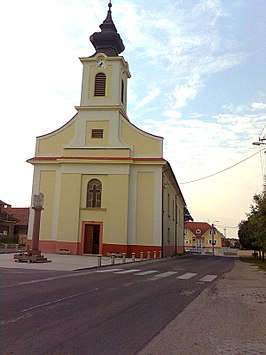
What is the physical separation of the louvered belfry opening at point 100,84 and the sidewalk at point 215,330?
31056 mm

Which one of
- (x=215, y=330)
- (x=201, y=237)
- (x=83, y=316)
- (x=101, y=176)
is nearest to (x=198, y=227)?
(x=201, y=237)

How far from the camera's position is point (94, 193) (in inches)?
1462

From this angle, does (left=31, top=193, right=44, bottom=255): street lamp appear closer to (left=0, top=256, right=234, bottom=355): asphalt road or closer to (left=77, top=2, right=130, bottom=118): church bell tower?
(left=0, top=256, right=234, bottom=355): asphalt road

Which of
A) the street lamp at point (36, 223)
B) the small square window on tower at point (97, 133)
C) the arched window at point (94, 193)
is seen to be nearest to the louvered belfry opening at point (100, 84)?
the small square window on tower at point (97, 133)

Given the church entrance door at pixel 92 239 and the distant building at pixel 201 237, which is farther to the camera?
the distant building at pixel 201 237

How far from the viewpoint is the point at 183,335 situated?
6.53m

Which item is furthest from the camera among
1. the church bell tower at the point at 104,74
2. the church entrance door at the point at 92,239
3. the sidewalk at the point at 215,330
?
the church bell tower at the point at 104,74

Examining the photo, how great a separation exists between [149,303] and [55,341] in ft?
13.8

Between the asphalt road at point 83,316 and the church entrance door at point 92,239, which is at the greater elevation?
the church entrance door at point 92,239

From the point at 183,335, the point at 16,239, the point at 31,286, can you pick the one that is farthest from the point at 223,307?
the point at 16,239

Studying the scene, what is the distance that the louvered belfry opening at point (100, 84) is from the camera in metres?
39.5

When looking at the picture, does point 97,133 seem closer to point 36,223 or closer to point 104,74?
point 104,74

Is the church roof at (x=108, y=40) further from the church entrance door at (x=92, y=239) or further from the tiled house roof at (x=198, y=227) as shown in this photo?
the tiled house roof at (x=198, y=227)

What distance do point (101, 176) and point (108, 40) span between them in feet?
45.3
